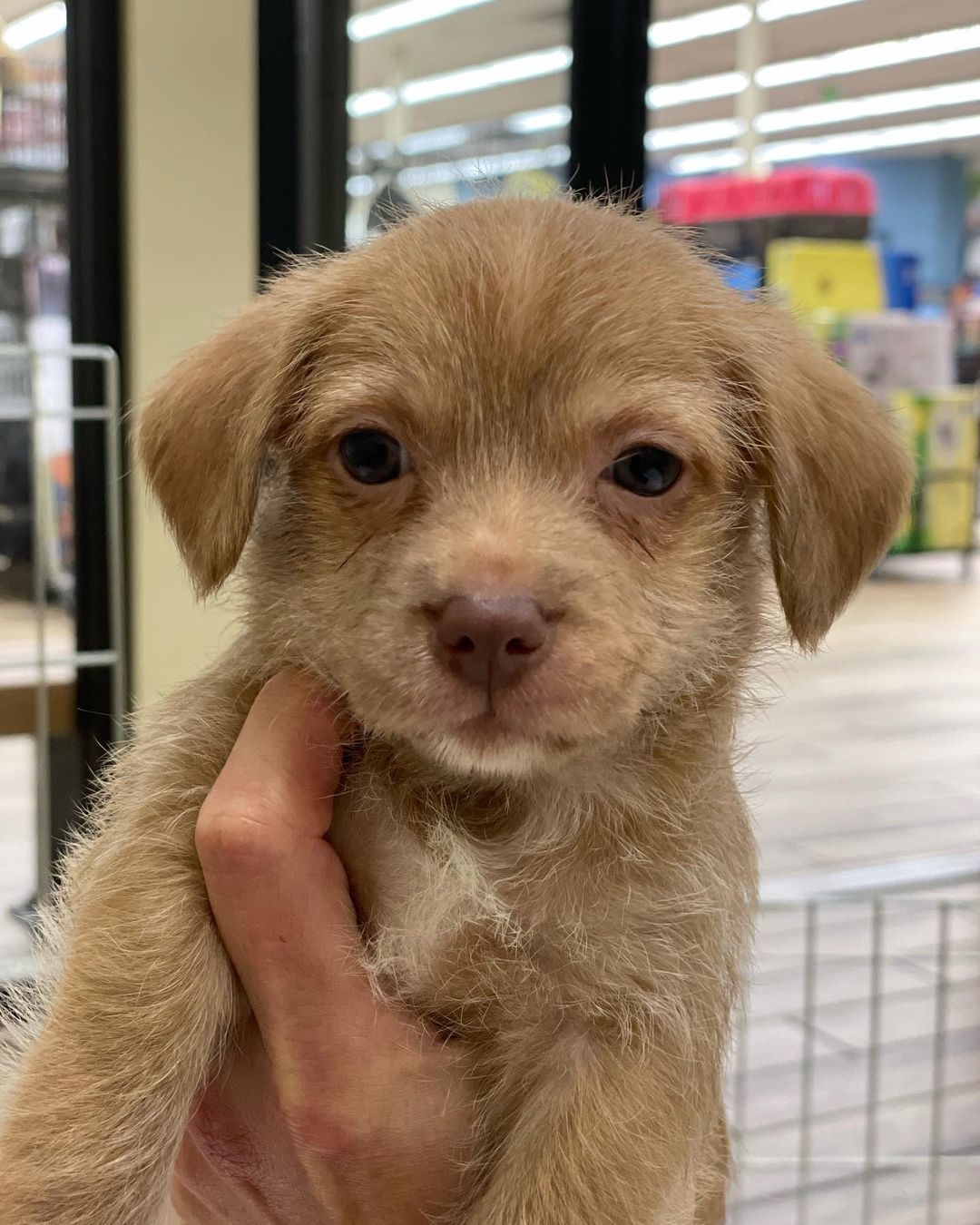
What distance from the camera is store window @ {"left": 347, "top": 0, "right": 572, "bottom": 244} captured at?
11.5ft

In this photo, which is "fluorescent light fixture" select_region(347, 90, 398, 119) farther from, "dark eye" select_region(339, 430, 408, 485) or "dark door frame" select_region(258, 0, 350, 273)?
"dark eye" select_region(339, 430, 408, 485)

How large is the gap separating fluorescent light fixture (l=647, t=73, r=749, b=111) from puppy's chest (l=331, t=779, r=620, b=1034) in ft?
19.0

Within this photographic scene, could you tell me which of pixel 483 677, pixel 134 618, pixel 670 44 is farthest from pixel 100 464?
pixel 670 44

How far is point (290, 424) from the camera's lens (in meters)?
1.48

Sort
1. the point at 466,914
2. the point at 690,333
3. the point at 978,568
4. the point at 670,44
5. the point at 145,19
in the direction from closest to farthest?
the point at 466,914 → the point at 690,333 → the point at 145,19 → the point at 670,44 → the point at 978,568

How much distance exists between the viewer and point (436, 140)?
13.3ft

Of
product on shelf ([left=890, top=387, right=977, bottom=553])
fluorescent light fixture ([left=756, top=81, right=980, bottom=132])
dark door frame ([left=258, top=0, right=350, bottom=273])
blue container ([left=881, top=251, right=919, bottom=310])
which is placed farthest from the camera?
blue container ([left=881, top=251, right=919, bottom=310])

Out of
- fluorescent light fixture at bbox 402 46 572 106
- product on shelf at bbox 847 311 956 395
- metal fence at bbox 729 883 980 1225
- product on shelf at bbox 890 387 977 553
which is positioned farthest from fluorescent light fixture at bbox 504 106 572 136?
product on shelf at bbox 890 387 977 553

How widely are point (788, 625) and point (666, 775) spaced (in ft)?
0.80

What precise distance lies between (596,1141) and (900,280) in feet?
26.9

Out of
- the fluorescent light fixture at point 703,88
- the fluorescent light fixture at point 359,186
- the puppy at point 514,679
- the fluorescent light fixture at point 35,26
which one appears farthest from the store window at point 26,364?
the fluorescent light fixture at point 703,88

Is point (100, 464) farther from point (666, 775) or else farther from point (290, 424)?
point (666, 775)

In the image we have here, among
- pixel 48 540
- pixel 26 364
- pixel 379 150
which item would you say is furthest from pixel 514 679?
pixel 379 150

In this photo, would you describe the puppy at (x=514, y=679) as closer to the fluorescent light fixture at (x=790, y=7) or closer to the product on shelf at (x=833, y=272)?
the fluorescent light fixture at (x=790, y=7)
